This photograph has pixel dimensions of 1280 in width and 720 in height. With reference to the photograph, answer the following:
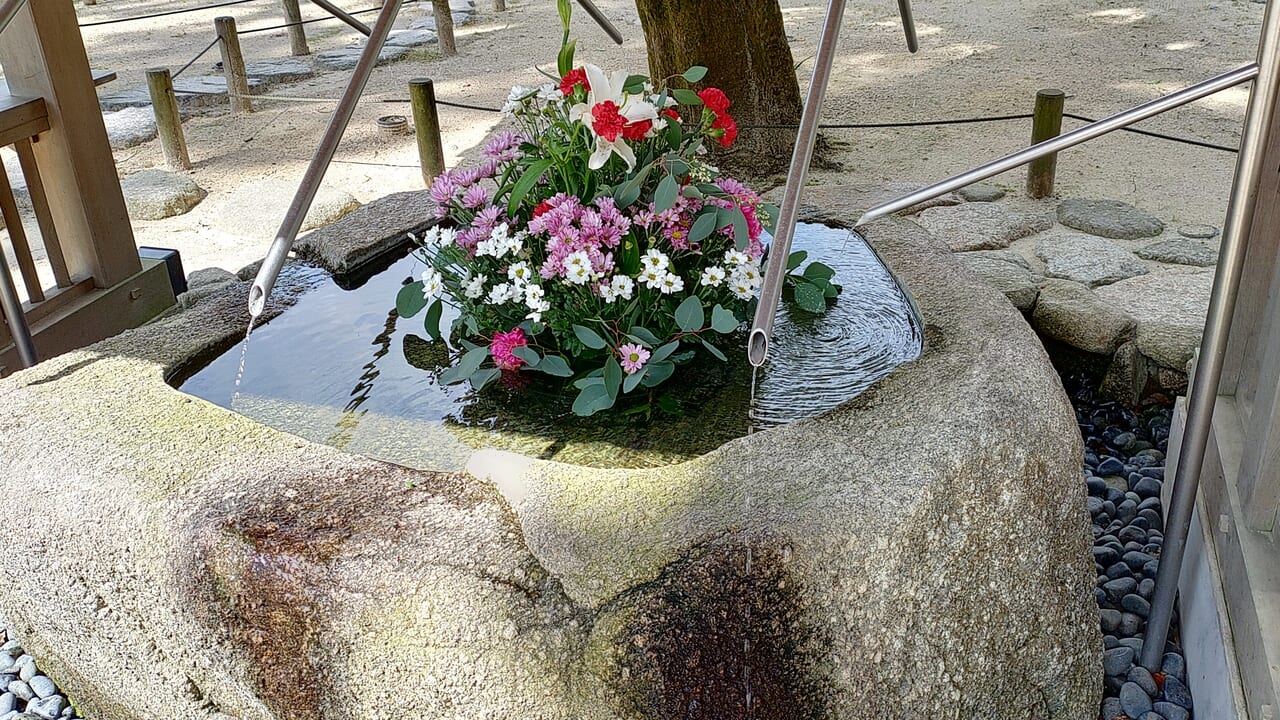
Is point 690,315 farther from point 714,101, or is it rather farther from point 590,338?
point 714,101

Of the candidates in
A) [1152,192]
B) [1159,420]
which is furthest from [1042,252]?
[1152,192]

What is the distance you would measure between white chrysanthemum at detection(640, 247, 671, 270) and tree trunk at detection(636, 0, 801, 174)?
2.42m

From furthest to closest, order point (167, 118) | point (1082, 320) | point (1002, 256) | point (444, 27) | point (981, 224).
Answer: point (444, 27)
point (167, 118)
point (981, 224)
point (1002, 256)
point (1082, 320)

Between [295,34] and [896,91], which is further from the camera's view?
[295,34]

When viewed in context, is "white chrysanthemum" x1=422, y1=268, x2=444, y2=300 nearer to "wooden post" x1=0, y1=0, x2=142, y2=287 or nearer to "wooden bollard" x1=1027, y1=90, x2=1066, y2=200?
"wooden post" x1=0, y1=0, x2=142, y2=287

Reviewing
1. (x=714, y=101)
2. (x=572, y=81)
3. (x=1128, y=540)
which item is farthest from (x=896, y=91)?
(x=572, y=81)

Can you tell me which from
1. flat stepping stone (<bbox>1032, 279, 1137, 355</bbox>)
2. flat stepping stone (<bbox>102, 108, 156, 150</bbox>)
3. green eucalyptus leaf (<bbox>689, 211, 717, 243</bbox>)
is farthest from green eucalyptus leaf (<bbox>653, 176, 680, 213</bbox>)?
flat stepping stone (<bbox>102, 108, 156, 150</bbox>)

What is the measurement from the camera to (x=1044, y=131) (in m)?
4.21

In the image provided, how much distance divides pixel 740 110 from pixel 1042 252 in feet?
4.82

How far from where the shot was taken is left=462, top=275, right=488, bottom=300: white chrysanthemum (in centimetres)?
204

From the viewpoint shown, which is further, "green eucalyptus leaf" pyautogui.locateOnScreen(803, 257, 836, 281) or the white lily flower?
"green eucalyptus leaf" pyautogui.locateOnScreen(803, 257, 836, 281)

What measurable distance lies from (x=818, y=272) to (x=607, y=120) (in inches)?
24.4

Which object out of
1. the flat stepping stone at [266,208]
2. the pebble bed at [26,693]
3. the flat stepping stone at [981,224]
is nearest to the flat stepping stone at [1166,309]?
the flat stepping stone at [981,224]

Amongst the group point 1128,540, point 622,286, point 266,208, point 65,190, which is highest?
point 622,286
